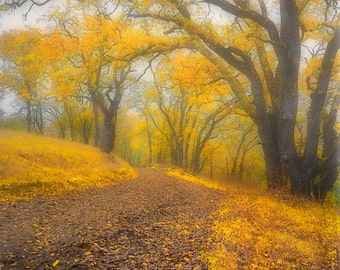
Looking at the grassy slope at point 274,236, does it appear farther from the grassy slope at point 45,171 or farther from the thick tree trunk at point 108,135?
the thick tree trunk at point 108,135

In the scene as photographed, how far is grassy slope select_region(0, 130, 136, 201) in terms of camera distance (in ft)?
28.0

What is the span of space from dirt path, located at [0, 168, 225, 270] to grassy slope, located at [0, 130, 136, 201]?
43.1 inches

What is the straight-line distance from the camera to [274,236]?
5574 millimetres

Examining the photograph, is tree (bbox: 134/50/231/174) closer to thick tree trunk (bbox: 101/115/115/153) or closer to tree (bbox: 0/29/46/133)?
thick tree trunk (bbox: 101/115/115/153)

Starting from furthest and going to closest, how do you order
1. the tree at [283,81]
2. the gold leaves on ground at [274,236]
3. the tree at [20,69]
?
the tree at [20,69] → the tree at [283,81] → the gold leaves on ground at [274,236]

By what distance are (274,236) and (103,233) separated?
3.44 meters

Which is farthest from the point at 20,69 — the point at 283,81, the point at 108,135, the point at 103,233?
the point at 103,233

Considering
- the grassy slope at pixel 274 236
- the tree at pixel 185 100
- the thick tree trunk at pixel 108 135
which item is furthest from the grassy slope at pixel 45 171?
the grassy slope at pixel 274 236

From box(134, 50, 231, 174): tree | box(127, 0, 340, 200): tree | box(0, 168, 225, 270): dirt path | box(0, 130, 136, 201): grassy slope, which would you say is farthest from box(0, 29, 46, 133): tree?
box(0, 168, 225, 270): dirt path

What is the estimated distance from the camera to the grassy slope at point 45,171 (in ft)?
28.0

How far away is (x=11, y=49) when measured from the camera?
26.1 metres

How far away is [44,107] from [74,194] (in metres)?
Result: 31.2

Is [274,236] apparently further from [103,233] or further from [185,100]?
[185,100]

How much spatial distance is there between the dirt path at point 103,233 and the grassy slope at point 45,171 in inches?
43.1
